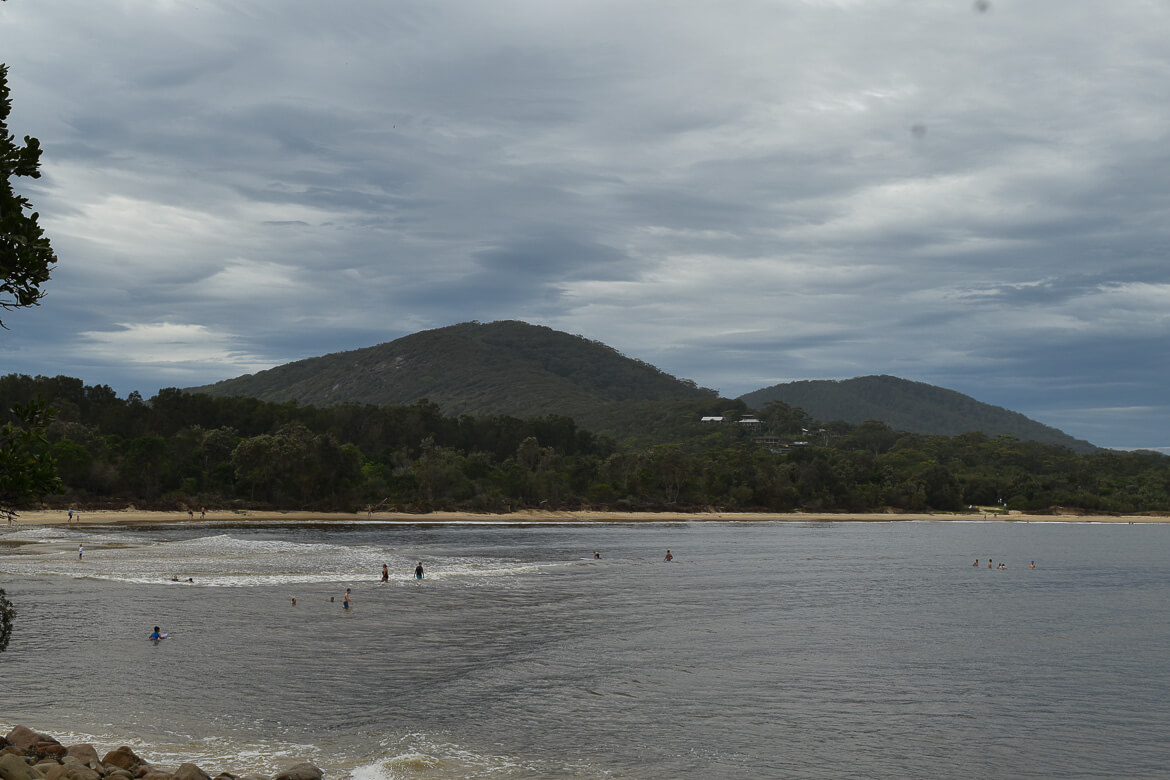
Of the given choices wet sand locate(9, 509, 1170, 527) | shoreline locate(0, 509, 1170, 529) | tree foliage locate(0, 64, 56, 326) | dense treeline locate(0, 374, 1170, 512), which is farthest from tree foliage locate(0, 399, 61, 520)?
dense treeline locate(0, 374, 1170, 512)

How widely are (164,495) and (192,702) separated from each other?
117 meters

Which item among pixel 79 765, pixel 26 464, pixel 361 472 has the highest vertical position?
pixel 26 464

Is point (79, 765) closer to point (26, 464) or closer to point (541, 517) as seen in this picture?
point (26, 464)

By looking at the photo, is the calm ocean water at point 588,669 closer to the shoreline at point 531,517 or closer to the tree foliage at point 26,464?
the tree foliage at point 26,464

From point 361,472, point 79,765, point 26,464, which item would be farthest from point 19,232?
point 361,472

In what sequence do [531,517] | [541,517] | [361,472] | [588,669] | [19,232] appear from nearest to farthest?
1. [19,232]
2. [588,669]
3. [361,472]
4. [531,517]
5. [541,517]

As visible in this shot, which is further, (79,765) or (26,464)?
(79,765)

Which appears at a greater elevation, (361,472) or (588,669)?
(361,472)

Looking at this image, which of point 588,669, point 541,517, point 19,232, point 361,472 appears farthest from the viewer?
point 541,517

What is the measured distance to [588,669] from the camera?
33.2 m

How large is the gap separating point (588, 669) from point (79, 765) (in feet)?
62.5

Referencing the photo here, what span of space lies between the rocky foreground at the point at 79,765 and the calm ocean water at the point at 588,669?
1.65 meters

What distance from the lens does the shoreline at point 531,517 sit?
114 meters

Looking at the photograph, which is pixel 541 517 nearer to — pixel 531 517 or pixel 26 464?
pixel 531 517
